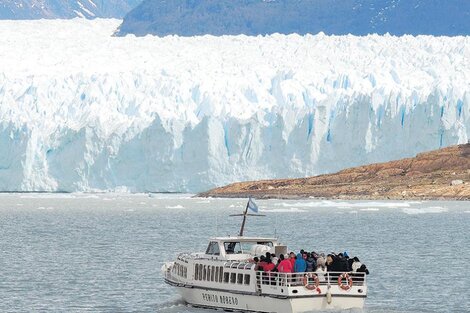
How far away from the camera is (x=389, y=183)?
10888cm

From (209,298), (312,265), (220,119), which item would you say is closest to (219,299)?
(209,298)

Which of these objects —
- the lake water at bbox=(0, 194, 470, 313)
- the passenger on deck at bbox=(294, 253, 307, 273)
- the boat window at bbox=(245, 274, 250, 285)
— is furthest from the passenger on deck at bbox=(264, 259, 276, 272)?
the lake water at bbox=(0, 194, 470, 313)

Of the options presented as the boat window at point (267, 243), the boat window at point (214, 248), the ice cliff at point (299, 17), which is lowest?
the boat window at point (214, 248)

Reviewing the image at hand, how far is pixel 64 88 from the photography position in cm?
11375

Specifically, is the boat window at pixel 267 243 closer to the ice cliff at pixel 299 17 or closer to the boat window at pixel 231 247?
the boat window at pixel 231 247

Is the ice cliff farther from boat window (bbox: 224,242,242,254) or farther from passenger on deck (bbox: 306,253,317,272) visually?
passenger on deck (bbox: 306,253,317,272)

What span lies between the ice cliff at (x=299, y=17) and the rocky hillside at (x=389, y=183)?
72.4 metres

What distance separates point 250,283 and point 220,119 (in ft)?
251

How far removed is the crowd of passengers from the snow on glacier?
72.3 m

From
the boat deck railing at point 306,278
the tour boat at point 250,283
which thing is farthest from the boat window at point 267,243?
the boat deck railing at point 306,278

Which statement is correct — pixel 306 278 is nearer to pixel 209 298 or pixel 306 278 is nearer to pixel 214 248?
pixel 209 298

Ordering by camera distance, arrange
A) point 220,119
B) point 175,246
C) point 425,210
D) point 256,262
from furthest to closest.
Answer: point 220,119
point 425,210
point 175,246
point 256,262

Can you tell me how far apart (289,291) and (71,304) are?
26.9 ft

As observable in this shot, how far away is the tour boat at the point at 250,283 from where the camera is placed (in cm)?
3056
